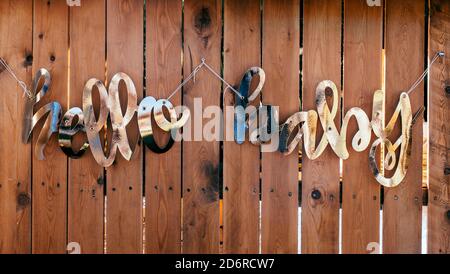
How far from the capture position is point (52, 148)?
2.84 m

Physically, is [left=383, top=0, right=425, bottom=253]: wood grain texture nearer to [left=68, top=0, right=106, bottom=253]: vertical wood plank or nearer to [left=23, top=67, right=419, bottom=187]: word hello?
[left=23, top=67, right=419, bottom=187]: word hello

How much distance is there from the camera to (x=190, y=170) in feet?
9.32

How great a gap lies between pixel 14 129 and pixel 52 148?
0.86 ft

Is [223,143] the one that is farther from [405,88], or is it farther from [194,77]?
[405,88]

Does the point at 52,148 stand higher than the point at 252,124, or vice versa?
the point at 252,124

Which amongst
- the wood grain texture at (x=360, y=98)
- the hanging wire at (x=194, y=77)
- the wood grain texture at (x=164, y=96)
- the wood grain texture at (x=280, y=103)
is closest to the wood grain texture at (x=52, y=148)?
the wood grain texture at (x=164, y=96)

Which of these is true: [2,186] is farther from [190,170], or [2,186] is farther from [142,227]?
[190,170]

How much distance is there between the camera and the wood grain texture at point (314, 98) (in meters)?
2.82

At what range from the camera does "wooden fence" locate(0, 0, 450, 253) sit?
2820 mm

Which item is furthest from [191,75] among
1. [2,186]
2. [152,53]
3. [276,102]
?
[2,186]

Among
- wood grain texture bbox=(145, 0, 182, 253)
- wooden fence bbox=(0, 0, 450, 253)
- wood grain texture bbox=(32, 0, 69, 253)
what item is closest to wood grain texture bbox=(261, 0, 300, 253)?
wooden fence bbox=(0, 0, 450, 253)

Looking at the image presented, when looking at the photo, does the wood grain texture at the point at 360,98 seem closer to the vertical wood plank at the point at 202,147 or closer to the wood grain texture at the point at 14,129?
the vertical wood plank at the point at 202,147

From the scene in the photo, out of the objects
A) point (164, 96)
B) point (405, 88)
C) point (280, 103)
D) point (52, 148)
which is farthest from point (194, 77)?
point (405, 88)

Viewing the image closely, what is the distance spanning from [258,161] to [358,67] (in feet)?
2.73
